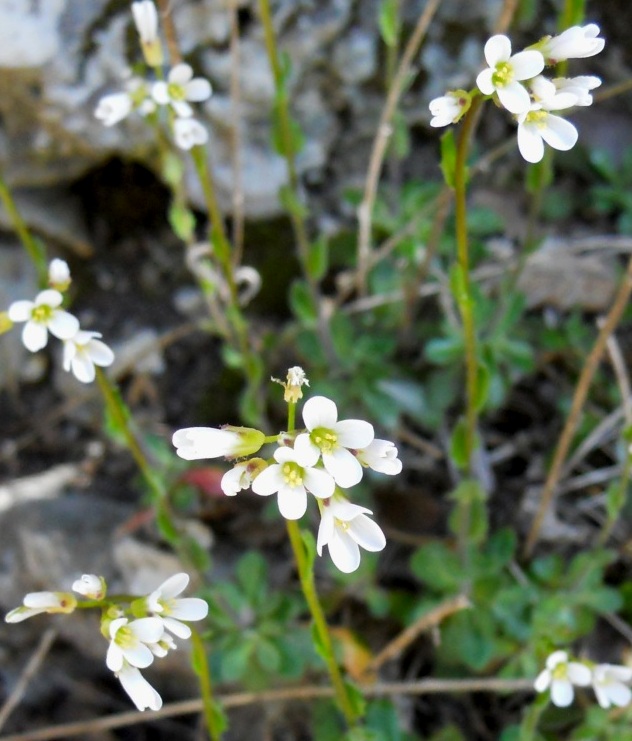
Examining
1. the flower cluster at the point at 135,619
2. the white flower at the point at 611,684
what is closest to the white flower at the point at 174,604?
the flower cluster at the point at 135,619

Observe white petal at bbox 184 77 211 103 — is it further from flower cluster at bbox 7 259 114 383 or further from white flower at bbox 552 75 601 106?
white flower at bbox 552 75 601 106

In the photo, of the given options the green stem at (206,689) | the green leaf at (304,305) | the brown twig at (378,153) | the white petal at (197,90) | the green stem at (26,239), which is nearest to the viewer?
the green stem at (206,689)

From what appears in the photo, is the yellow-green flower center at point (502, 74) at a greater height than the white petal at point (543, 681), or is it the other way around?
the yellow-green flower center at point (502, 74)

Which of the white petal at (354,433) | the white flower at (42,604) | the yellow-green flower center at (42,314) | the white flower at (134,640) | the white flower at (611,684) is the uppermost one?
the yellow-green flower center at (42,314)

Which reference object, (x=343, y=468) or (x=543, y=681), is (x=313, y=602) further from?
(x=543, y=681)

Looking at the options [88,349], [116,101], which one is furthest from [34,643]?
[116,101]

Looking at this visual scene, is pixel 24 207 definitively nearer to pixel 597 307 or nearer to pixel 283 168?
pixel 283 168

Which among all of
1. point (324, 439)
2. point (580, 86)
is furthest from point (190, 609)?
point (580, 86)

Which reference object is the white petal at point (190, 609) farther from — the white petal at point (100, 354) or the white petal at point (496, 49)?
the white petal at point (496, 49)
